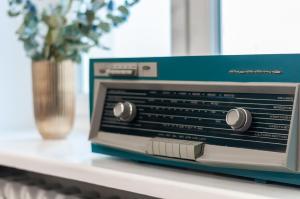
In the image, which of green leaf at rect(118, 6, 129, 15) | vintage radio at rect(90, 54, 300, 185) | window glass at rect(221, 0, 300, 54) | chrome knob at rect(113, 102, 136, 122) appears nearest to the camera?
vintage radio at rect(90, 54, 300, 185)

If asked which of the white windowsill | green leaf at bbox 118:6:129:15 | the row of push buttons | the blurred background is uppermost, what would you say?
green leaf at bbox 118:6:129:15

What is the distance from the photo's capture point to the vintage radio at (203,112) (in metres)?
0.67

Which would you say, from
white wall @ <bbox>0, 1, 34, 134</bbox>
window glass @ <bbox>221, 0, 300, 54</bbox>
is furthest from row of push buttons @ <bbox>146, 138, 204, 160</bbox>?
white wall @ <bbox>0, 1, 34, 134</bbox>

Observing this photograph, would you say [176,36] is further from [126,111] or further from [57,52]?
[126,111]

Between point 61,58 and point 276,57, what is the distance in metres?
0.74

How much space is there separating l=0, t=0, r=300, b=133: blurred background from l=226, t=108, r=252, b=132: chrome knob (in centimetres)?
40

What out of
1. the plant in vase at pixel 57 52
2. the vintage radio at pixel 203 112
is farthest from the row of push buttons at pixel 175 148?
the plant in vase at pixel 57 52

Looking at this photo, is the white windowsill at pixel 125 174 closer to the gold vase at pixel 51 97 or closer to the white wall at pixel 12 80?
the gold vase at pixel 51 97

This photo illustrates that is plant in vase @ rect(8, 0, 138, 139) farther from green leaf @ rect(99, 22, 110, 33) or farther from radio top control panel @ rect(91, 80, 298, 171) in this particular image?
radio top control panel @ rect(91, 80, 298, 171)

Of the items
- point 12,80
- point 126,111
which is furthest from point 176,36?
point 12,80

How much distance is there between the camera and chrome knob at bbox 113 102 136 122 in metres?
0.86

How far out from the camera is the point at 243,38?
1.17 meters

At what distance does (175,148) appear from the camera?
0.78 metres

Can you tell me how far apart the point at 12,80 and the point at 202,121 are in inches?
38.3
